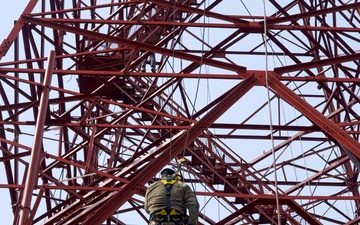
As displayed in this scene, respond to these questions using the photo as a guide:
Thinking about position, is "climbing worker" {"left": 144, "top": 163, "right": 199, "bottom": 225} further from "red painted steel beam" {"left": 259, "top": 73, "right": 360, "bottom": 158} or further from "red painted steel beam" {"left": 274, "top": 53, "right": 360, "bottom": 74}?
"red painted steel beam" {"left": 274, "top": 53, "right": 360, "bottom": 74}

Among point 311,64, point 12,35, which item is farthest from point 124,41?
point 311,64

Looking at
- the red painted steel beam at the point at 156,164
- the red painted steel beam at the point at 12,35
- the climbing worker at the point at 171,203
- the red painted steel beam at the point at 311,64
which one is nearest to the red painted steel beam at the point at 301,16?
the red painted steel beam at the point at 311,64

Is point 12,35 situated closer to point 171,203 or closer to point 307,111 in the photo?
point 307,111

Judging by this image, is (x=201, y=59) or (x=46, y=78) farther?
(x=201, y=59)

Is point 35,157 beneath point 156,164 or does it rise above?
beneath

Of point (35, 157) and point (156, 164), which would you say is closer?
point (35, 157)

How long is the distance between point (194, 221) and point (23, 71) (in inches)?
309

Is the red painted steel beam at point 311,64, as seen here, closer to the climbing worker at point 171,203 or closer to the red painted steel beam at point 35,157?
the red painted steel beam at point 35,157

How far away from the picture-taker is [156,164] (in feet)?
67.6

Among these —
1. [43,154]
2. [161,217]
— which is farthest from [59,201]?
[161,217]

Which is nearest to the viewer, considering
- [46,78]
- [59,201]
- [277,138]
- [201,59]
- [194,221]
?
[194,221]

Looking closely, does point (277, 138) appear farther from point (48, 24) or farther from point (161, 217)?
point (161, 217)

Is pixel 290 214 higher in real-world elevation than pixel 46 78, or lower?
higher

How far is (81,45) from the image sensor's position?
2580 centimetres
